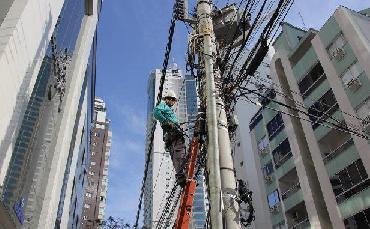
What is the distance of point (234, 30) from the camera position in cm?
1080

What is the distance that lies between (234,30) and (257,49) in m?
2.25

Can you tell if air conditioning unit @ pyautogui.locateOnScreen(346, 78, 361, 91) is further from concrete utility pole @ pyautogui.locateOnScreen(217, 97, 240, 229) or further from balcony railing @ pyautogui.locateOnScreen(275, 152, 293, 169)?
concrete utility pole @ pyautogui.locateOnScreen(217, 97, 240, 229)

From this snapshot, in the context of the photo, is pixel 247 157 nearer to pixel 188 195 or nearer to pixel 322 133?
→ pixel 322 133

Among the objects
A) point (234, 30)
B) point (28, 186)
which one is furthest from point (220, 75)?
point (28, 186)

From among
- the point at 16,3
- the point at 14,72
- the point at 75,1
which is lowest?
the point at 14,72

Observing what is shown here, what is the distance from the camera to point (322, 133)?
1110 inches

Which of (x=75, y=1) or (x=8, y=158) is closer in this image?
(x=8, y=158)

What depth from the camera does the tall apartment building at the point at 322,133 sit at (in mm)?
24500

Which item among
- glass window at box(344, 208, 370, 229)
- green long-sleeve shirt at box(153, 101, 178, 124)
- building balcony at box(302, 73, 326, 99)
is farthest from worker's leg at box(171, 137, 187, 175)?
building balcony at box(302, 73, 326, 99)

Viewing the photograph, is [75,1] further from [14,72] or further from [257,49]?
[257,49]

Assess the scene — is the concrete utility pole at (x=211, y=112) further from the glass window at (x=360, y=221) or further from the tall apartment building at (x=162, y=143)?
the glass window at (x=360, y=221)

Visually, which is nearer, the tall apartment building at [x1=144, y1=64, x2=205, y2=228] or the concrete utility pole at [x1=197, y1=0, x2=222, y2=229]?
the concrete utility pole at [x1=197, y1=0, x2=222, y2=229]

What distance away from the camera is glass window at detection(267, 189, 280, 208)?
33312mm

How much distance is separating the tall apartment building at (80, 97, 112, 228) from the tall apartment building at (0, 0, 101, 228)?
66214 millimetres
